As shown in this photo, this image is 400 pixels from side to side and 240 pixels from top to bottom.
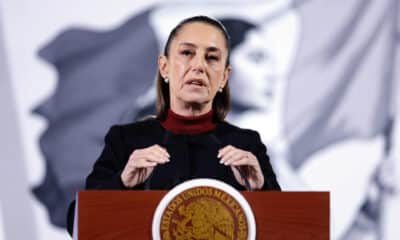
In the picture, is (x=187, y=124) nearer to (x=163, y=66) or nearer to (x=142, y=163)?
(x=163, y=66)

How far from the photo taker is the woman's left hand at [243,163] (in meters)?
1.96

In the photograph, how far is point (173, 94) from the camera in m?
2.32

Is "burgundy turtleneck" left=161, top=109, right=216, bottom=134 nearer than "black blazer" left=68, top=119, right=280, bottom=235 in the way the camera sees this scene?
No

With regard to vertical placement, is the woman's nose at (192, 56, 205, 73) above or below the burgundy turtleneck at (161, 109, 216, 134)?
above

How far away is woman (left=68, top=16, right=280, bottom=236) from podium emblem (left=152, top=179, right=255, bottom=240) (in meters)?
0.34

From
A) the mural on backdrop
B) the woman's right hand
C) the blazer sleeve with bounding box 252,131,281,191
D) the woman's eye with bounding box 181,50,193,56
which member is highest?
the mural on backdrop

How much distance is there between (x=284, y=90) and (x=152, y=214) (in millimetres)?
2281

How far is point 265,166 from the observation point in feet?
7.41

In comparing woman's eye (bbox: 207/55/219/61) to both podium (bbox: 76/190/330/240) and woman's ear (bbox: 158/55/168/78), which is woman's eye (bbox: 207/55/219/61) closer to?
woman's ear (bbox: 158/55/168/78)

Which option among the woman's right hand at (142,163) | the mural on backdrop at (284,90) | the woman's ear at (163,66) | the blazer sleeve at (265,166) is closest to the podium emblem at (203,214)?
the woman's right hand at (142,163)

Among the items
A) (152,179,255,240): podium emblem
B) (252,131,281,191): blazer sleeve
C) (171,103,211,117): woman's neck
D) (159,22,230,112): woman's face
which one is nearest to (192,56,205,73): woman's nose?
(159,22,230,112): woman's face

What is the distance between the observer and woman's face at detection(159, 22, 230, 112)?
2.25m

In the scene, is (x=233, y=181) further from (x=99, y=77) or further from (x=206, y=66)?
(x=99, y=77)

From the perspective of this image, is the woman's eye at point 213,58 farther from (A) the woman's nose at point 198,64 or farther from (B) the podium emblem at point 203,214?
(B) the podium emblem at point 203,214
